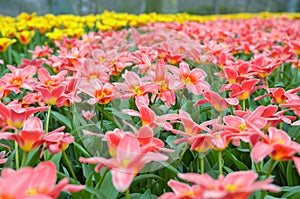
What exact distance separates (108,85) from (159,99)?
0.63 feet

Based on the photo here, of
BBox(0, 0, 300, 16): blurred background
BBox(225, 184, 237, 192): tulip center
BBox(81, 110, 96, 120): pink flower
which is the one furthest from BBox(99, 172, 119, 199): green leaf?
BBox(0, 0, 300, 16): blurred background

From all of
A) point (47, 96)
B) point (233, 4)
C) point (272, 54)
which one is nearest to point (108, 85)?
point (47, 96)

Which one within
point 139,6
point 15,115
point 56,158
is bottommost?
point 139,6

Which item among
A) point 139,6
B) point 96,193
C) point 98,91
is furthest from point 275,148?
point 139,6

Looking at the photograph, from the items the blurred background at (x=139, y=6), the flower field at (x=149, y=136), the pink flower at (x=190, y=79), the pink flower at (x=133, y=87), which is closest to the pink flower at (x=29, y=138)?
the flower field at (x=149, y=136)

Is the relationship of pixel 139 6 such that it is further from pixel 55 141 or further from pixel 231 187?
pixel 231 187

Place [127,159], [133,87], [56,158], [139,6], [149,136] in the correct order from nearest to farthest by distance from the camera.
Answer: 1. [127,159]
2. [149,136]
3. [56,158]
4. [133,87]
5. [139,6]

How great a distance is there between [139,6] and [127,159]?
14476 mm

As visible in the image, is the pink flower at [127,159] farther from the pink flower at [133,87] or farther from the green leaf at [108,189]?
the pink flower at [133,87]

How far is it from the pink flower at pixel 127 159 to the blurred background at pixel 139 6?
25.1 feet

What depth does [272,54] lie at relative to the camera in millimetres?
2406

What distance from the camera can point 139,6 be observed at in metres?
14.9

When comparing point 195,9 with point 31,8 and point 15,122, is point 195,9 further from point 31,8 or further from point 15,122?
point 15,122

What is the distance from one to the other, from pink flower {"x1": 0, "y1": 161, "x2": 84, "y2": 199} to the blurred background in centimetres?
774
